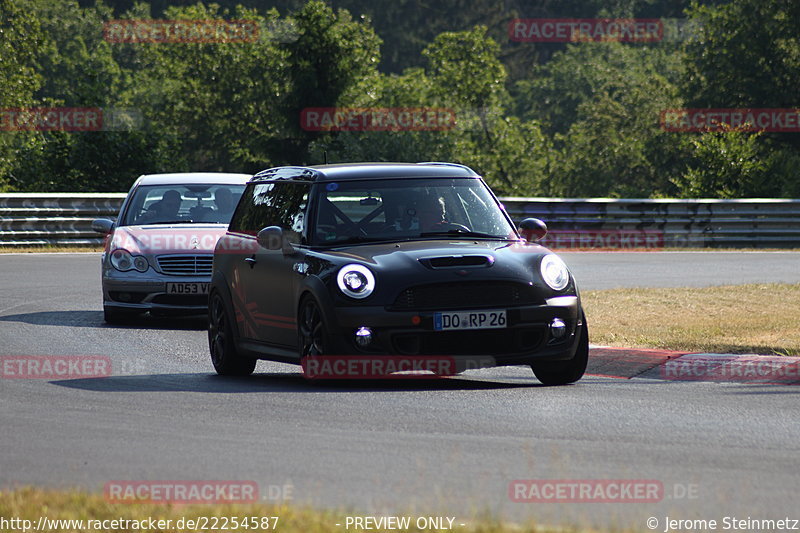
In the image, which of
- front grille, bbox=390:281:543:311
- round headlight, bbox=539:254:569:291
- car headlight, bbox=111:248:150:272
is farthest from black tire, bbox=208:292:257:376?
car headlight, bbox=111:248:150:272

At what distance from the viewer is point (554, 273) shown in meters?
10.4

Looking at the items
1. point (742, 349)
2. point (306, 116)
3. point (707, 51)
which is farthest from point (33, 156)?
point (742, 349)

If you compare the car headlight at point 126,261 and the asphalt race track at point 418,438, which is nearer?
the asphalt race track at point 418,438

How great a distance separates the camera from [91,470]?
7035 mm

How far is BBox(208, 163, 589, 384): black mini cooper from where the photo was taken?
1003 cm

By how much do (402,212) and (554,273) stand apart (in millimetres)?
1354

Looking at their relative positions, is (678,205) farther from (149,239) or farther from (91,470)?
(91,470)

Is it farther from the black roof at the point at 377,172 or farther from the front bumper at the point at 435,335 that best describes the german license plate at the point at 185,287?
the front bumper at the point at 435,335

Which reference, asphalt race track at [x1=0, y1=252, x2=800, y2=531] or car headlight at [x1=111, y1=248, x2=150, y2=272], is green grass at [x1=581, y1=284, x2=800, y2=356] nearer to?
asphalt race track at [x1=0, y1=252, x2=800, y2=531]

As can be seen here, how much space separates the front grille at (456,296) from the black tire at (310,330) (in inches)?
21.5

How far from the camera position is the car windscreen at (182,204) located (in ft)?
56.6

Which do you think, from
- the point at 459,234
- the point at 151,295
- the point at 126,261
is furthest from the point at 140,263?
the point at 459,234

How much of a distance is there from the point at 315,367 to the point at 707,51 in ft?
141

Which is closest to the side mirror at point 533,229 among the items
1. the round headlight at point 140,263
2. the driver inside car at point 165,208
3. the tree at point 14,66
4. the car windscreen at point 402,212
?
the car windscreen at point 402,212
